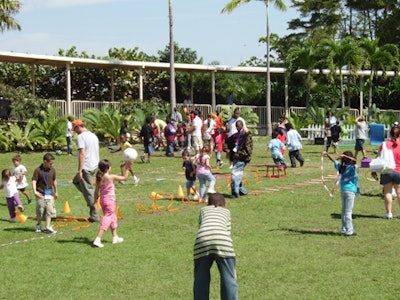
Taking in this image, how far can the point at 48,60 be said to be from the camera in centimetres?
3191

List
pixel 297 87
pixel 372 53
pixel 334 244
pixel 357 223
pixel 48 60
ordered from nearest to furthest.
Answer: pixel 334 244, pixel 357 223, pixel 48 60, pixel 372 53, pixel 297 87

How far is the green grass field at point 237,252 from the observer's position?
27.3 feet

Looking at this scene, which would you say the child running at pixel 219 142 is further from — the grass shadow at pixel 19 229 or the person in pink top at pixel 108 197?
the person in pink top at pixel 108 197

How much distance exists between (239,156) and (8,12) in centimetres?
1818

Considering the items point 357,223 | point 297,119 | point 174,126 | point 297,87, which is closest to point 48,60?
point 174,126

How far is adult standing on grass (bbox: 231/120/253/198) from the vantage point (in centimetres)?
1500

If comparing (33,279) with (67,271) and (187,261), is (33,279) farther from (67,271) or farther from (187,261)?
(187,261)

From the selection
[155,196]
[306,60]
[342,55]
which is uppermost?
[342,55]

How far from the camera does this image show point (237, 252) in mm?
10078

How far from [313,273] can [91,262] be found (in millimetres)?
3158

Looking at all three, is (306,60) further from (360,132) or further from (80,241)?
(80,241)

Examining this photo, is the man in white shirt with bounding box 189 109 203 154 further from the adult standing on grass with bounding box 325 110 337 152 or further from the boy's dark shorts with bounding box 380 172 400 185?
the boy's dark shorts with bounding box 380 172 400 185

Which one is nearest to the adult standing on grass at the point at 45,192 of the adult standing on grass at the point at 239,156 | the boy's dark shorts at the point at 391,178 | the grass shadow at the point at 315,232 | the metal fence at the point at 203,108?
the grass shadow at the point at 315,232

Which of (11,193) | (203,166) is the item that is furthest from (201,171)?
(11,193)
